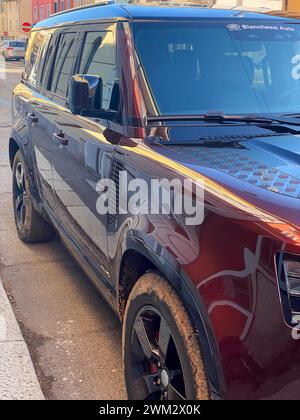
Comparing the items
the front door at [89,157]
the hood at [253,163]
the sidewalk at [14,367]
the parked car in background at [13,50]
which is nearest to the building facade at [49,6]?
the parked car in background at [13,50]

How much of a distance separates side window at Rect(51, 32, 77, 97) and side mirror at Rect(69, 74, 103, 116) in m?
0.93

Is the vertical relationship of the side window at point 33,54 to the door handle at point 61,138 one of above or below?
above

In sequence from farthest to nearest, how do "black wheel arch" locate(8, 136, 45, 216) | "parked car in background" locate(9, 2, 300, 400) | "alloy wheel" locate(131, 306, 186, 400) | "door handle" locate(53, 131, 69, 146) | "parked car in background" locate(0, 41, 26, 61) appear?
1. "parked car in background" locate(0, 41, 26, 61)
2. "black wheel arch" locate(8, 136, 45, 216)
3. "door handle" locate(53, 131, 69, 146)
4. "alloy wheel" locate(131, 306, 186, 400)
5. "parked car in background" locate(9, 2, 300, 400)

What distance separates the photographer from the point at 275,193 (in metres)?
2.10

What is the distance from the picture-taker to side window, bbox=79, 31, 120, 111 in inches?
124

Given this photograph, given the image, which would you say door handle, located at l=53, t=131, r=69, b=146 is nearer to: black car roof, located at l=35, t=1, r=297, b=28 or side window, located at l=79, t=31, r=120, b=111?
side window, located at l=79, t=31, r=120, b=111

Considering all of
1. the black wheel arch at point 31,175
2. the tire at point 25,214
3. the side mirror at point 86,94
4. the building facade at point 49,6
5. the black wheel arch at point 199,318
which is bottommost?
the tire at point 25,214

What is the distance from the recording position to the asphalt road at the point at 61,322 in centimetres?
332

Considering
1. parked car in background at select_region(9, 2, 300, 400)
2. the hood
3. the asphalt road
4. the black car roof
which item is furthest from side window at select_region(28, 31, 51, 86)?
the hood

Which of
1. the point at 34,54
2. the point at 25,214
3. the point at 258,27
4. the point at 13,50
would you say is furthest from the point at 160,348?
the point at 13,50

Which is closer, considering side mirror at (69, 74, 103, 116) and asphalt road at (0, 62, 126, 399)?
side mirror at (69, 74, 103, 116)

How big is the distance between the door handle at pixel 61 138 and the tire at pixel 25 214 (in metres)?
1.18

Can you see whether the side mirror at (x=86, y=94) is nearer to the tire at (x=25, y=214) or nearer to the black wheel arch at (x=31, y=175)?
the black wheel arch at (x=31, y=175)

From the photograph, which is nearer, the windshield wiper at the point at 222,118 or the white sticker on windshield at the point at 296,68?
the windshield wiper at the point at 222,118
